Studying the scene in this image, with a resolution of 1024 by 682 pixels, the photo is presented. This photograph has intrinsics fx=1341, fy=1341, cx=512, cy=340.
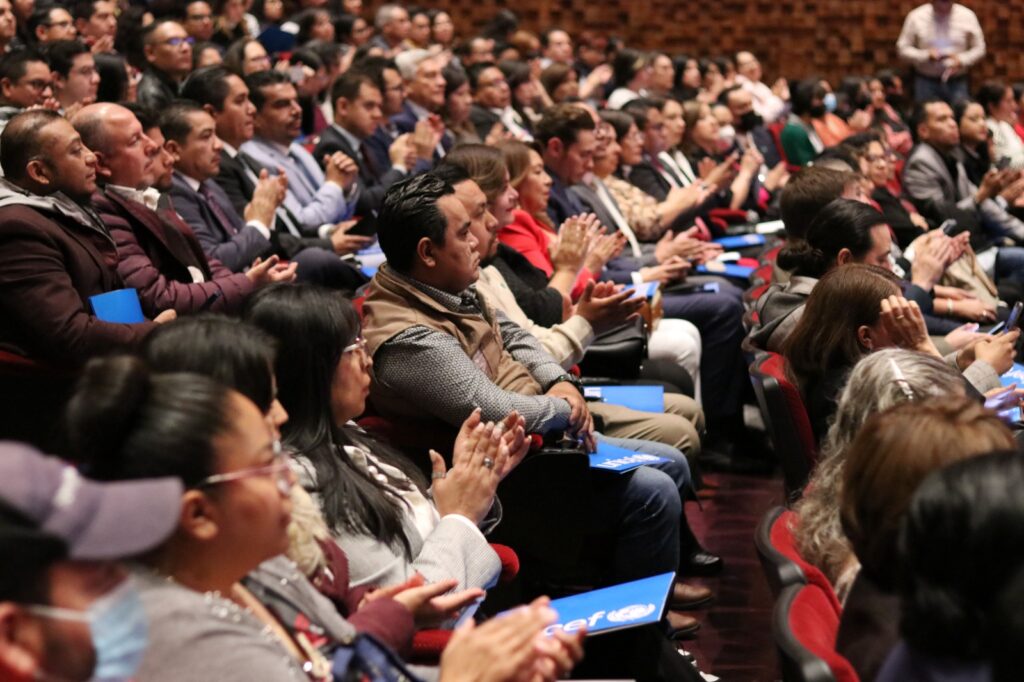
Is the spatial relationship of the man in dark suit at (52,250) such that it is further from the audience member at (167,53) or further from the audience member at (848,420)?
the audience member at (167,53)

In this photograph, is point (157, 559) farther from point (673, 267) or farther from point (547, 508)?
point (673, 267)

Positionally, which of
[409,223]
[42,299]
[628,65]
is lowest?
[628,65]

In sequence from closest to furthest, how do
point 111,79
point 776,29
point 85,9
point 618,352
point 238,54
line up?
point 618,352, point 111,79, point 238,54, point 85,9, point 776,29

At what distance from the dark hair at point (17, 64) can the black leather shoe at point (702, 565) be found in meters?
2.86

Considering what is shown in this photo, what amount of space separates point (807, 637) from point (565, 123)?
3.44 meters

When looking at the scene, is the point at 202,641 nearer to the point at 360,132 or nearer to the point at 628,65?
the point at 360,132

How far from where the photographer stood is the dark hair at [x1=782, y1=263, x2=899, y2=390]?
9.03ft

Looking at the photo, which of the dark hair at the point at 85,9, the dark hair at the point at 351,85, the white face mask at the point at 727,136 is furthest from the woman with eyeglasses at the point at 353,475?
the white face mask at the point at 727,136

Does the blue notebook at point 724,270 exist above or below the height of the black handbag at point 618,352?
below

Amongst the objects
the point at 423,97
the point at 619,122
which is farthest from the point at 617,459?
the point at 423,97

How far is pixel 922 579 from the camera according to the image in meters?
1.24

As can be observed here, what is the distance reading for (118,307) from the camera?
2.96 meters

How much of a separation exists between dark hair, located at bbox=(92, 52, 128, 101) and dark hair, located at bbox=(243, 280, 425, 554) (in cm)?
334

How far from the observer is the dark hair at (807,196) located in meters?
3.81
